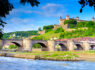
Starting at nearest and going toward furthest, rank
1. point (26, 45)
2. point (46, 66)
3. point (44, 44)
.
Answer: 1. point (46, 66)
2. point (26, 45)
3. point (44, 44)

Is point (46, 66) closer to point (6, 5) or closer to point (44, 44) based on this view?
point (6, 5)

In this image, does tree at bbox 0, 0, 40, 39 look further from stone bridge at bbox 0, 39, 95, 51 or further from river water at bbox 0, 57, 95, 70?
stone bridge at bbox 0, 39, 95, 51

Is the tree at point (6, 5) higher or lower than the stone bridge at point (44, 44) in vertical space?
lower

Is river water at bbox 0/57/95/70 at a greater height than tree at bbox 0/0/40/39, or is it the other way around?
tree at bbox 0/0/40/39

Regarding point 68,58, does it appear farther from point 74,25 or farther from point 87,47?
point 74,25

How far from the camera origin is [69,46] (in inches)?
2638

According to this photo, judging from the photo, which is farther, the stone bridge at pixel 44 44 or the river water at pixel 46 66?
the stone bridge at pixel 44 44

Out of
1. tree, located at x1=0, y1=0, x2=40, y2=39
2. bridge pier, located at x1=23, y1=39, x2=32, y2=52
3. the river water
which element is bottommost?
the river water

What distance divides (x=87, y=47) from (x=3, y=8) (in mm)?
68802

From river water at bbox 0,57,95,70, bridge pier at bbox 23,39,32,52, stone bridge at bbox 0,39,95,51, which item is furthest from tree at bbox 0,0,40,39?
bridge pier at bbox 23,39,32,52

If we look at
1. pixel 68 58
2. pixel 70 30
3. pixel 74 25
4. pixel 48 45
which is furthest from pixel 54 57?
pixel 74 25

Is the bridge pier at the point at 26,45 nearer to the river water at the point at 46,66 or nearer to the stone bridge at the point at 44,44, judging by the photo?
the stone bridge at the point at 44,44

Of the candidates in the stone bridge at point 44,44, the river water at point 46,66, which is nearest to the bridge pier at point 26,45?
the stone bridge at point 44,44

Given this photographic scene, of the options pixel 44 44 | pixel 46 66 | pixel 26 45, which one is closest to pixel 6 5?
pixel 46 66
